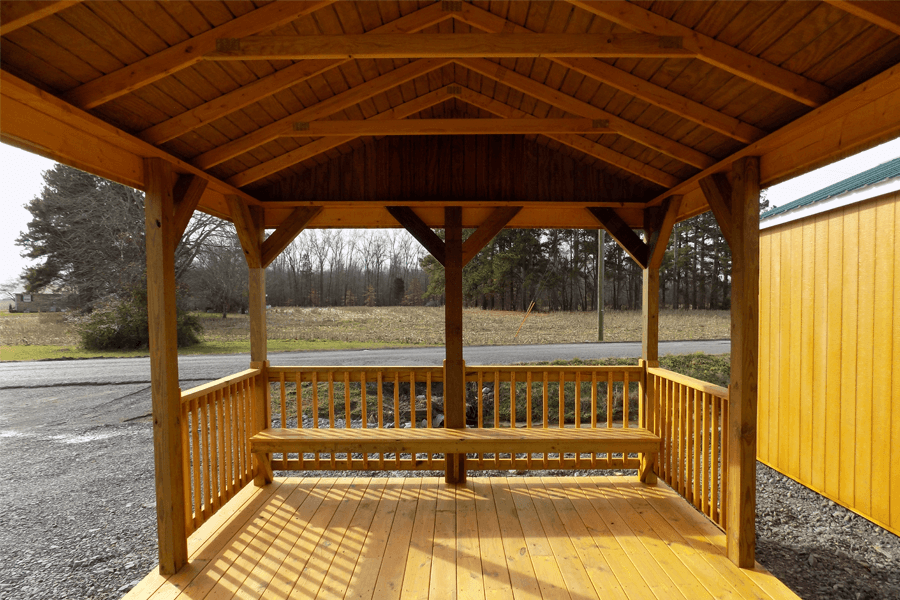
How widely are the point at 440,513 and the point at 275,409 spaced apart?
4.84 meters

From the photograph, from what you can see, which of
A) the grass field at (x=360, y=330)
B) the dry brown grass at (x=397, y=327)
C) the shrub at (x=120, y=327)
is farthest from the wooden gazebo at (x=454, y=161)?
the shrub at (x=120, y=327)

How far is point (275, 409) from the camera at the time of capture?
7211mm

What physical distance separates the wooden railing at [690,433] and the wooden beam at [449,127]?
191 centimetres

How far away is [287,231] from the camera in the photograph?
12.5 ft

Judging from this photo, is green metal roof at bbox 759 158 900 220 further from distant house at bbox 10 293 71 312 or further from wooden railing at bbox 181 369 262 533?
distant house at bbox 10 293 71 312

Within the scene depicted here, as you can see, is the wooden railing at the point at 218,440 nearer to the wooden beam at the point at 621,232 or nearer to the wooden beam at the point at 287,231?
the wooden beam at the point at 287,231

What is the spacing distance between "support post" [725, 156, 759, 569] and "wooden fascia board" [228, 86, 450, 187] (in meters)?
1.97

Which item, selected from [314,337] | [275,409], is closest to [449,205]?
[275,409]

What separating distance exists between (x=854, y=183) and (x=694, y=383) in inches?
84.7

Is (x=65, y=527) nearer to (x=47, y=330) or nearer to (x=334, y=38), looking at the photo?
(x=334, y=38)

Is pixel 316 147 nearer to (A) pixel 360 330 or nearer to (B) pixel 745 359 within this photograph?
(B) pixel 745 359

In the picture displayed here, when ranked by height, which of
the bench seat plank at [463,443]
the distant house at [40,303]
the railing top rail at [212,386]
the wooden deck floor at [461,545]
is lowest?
the wooden deck floor at [461,545]

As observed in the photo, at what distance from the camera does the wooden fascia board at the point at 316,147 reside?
10.4 feet

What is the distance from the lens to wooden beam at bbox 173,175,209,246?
8.66 ft
